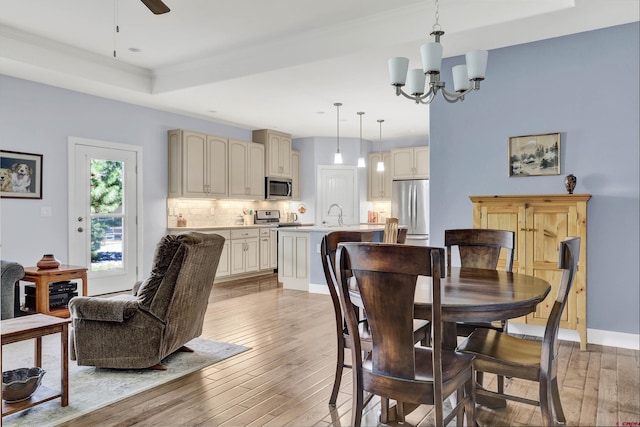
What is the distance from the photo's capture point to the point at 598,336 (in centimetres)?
377

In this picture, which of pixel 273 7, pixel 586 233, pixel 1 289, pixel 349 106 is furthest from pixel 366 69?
pixel 1 289

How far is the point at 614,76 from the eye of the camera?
3.73 meters

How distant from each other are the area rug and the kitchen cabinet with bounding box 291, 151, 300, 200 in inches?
207

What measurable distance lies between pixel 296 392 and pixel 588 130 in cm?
321

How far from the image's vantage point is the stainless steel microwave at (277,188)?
822 centimetres

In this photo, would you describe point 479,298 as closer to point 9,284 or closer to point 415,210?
point 9,284

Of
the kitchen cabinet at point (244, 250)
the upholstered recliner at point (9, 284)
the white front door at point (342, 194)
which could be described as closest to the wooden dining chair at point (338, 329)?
the upholstered recliner at point (9, 284)

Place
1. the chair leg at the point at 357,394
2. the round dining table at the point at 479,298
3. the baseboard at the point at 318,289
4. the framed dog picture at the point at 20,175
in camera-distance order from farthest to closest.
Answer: the baseboard at the point at 318,289, the framed dog picture at the point at 20,175, the chair leg at the point at 357,394, the round dining table at the point at 479,298

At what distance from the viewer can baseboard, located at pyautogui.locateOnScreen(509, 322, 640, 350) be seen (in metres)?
3.66

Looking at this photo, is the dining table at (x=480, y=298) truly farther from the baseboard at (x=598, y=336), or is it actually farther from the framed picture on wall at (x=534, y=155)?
the framed picture on wall at (x=534, y=155)

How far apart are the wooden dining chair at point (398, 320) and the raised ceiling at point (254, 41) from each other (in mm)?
2705

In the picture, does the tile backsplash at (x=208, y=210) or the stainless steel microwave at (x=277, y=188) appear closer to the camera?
the tile backsplash at (x=208, y=210)

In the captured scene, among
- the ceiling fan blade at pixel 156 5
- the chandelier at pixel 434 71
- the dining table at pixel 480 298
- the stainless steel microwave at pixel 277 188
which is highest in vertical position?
the ceiling fan blade at pixel 156 5

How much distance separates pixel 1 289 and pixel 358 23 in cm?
399
